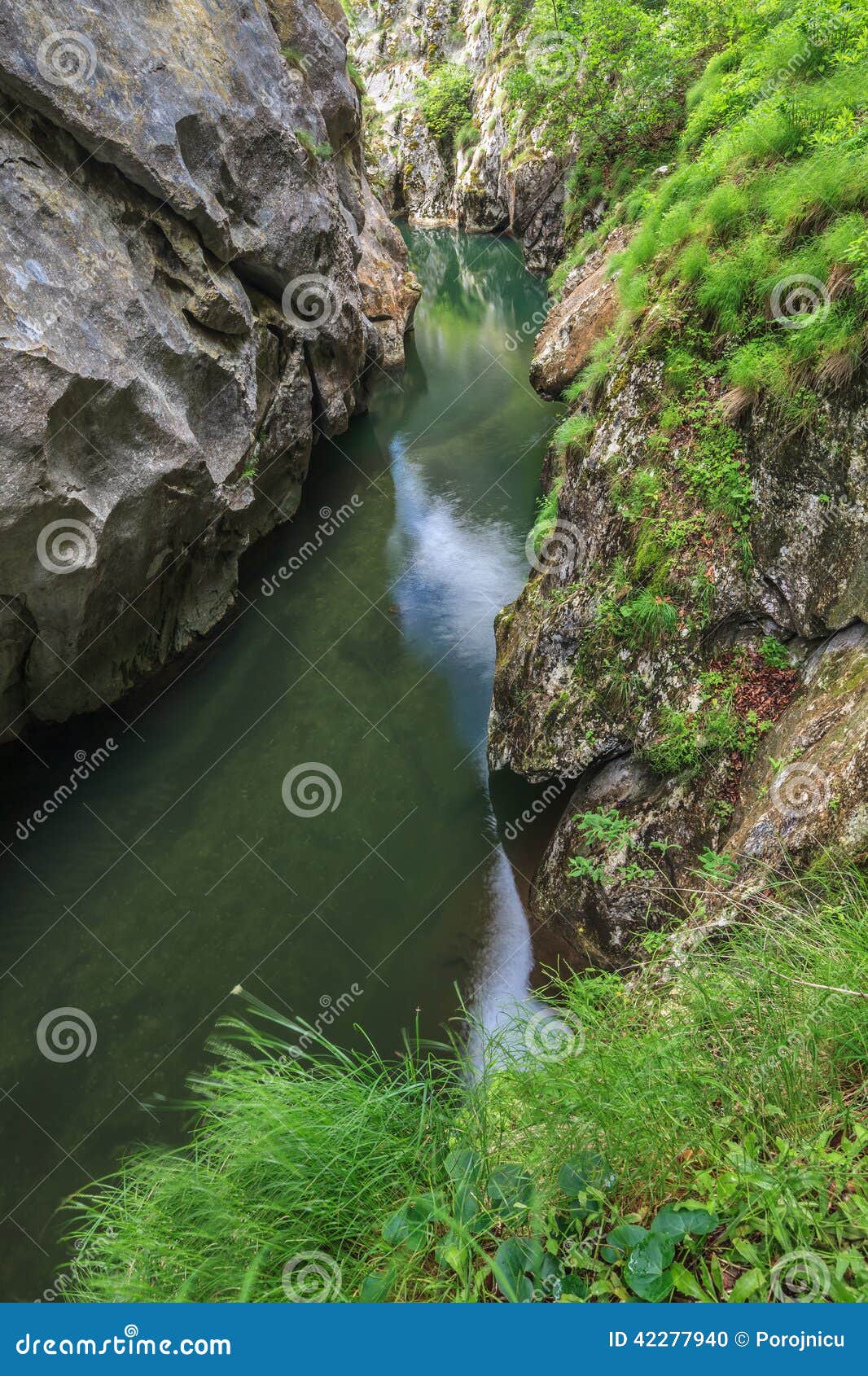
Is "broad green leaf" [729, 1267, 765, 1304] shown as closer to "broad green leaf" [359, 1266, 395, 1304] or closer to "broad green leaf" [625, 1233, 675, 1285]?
"broad green leaf" [625, 1233, 675, 1285]

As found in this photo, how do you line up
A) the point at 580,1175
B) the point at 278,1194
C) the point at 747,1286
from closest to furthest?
the point at 747,1286, the point at 580,1175, the point at 278,1194

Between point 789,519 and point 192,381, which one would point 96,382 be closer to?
point 192,381

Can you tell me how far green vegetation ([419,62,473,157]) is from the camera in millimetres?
37625

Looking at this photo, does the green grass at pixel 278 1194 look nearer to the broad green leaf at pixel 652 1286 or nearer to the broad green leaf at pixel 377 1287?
the broad green leaf at pixel 377 1287

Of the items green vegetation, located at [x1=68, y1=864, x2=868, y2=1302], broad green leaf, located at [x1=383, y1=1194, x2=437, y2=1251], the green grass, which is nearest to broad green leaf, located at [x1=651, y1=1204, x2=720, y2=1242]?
green vegetation, located at [x1=68, y1=864, x2=868, y2=1302]

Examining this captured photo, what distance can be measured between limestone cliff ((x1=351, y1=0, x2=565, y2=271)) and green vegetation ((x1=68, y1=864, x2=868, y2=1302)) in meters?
26.7

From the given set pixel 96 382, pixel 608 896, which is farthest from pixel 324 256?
pixel 608 896

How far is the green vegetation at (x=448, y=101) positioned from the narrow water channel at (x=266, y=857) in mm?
36987

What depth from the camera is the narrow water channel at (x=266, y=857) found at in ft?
18.0

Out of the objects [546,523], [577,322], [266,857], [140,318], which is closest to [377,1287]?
[266,857]

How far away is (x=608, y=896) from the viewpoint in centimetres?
550

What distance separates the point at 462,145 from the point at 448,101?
8.62 ft

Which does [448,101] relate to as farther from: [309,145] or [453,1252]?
[453,1252]

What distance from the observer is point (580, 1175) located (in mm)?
2066
